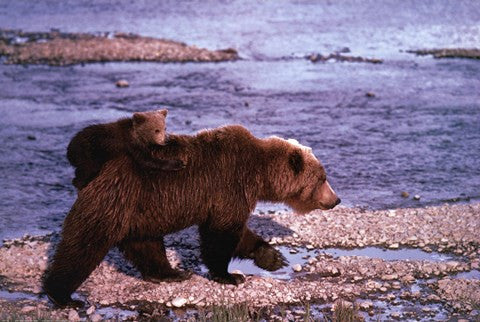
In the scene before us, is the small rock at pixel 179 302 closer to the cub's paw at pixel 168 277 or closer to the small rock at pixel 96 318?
the cub's paw at pixel 168 277

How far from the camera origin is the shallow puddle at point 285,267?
6.30 metres

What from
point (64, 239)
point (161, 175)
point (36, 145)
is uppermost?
point (161, 175)

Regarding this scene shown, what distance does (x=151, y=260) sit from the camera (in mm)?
5973

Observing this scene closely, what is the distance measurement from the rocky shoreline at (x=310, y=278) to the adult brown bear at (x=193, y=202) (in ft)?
0.68

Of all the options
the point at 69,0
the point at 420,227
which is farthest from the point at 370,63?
the point at 69,0

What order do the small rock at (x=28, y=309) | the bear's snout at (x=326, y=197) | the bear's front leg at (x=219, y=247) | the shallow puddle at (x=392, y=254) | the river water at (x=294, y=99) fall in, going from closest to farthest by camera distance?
the small rock at (x=28, y=309) < the bear's front leg at (x=219, y=247) < the bear's snout at (x=326, y=197) < the shallow puddle at (x=392, y=254) < the river water at (x=294, y=99)

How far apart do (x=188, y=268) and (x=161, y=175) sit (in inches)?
45.3

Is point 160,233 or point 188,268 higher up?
point 160,233

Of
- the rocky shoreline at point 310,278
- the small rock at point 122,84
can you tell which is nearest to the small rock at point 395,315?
the rocky shoreline at point 310,278

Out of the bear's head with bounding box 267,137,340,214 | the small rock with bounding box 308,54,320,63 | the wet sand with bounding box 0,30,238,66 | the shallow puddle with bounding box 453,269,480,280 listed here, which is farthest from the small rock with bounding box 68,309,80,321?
the small rock with bounding box 308,54,320,63

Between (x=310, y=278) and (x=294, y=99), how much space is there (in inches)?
286

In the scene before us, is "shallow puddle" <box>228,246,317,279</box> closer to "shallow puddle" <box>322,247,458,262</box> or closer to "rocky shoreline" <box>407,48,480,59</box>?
"shallow puddle" <box>322,247,458,262</box>

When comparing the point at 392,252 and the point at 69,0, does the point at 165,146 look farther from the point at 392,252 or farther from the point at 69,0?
the point at 69,0

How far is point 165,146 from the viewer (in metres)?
5.65
